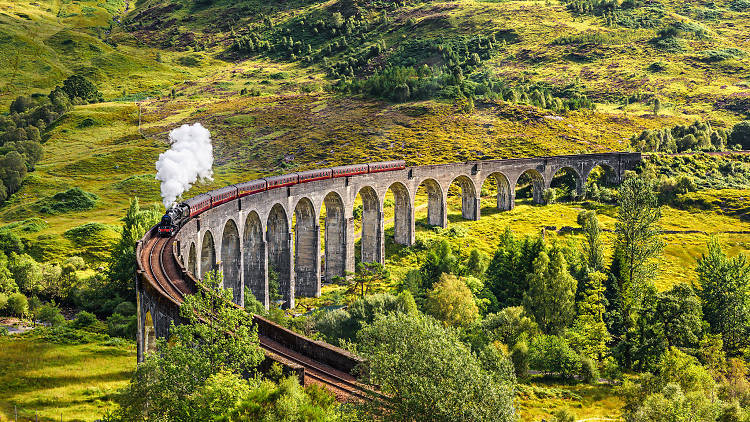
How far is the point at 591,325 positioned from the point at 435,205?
129 ft

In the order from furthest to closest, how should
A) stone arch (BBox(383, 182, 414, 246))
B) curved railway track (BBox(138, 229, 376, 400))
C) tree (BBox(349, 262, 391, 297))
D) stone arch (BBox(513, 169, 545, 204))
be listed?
stone arch (BBox(513, 169, 545, 204)) < stone arch (BBox(383, 182, 414, 246)) < tree (BBox(349, 262, 391, 297)) < curved railway track (BBox(138, 229, 376, 400))

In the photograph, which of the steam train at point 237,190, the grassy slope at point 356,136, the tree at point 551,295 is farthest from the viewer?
the grassy slope at point 356,136

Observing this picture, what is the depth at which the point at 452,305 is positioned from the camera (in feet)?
182

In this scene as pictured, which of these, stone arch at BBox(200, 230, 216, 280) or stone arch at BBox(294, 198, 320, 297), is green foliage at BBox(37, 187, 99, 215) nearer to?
stone arch at BBox(294, 198, 320, 297)

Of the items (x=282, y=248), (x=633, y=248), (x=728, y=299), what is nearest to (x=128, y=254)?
(x=282, y=248)

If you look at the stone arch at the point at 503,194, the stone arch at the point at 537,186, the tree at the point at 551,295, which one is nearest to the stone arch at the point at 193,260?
the tree at the point at 551,295

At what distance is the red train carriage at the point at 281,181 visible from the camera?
61.4m

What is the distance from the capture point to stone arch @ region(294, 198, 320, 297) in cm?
6738

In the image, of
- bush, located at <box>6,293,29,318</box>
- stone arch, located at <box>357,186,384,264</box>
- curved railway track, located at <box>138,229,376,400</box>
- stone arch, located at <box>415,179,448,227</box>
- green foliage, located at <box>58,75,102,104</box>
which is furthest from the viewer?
green foliage, located at <box>58,75,102,104</box>

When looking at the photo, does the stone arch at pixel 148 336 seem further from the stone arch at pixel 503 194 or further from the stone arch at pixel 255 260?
the stone arch at pixel 503 194

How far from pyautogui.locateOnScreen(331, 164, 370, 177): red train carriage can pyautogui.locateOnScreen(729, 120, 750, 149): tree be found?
95.5m

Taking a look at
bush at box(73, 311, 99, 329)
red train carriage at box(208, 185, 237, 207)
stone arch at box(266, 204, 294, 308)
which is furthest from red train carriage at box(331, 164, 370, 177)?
bush at box(73, 311, 99, 329)

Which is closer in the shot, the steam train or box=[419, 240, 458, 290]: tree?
the steam train

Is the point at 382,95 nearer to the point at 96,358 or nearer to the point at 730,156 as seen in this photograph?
the point at 730,156
